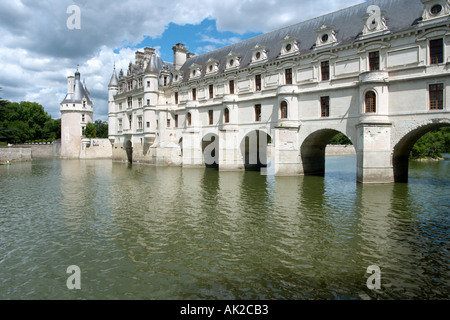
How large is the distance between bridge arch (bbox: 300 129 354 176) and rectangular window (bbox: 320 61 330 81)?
172 inches

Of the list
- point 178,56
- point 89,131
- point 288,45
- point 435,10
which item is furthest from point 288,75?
point 89,131

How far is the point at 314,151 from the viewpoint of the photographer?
2919 cm

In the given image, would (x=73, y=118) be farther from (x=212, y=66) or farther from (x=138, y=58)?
(x=212, y=66)

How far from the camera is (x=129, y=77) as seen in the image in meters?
49.2

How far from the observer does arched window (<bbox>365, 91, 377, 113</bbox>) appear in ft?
72.7

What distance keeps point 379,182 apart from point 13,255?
69.1 feet

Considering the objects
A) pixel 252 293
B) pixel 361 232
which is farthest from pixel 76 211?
pixel 361 232

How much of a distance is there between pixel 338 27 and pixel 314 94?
579cm

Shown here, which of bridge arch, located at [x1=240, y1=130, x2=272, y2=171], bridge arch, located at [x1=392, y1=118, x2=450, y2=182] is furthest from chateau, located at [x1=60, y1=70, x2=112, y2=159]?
bridge arch, located at [x1=392, y1=118, x2=450, y2=182]

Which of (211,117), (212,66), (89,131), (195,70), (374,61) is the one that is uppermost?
(195,70)

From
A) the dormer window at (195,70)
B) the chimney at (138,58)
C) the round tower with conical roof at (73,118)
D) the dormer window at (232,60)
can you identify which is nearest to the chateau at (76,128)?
the round tower with conical roof at (73,118)

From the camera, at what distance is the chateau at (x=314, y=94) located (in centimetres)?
2094

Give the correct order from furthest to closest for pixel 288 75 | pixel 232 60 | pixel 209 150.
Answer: pixel 209 150
pixel 232 60
pixel 288 75

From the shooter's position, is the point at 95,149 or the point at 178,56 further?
the point at 95,149
